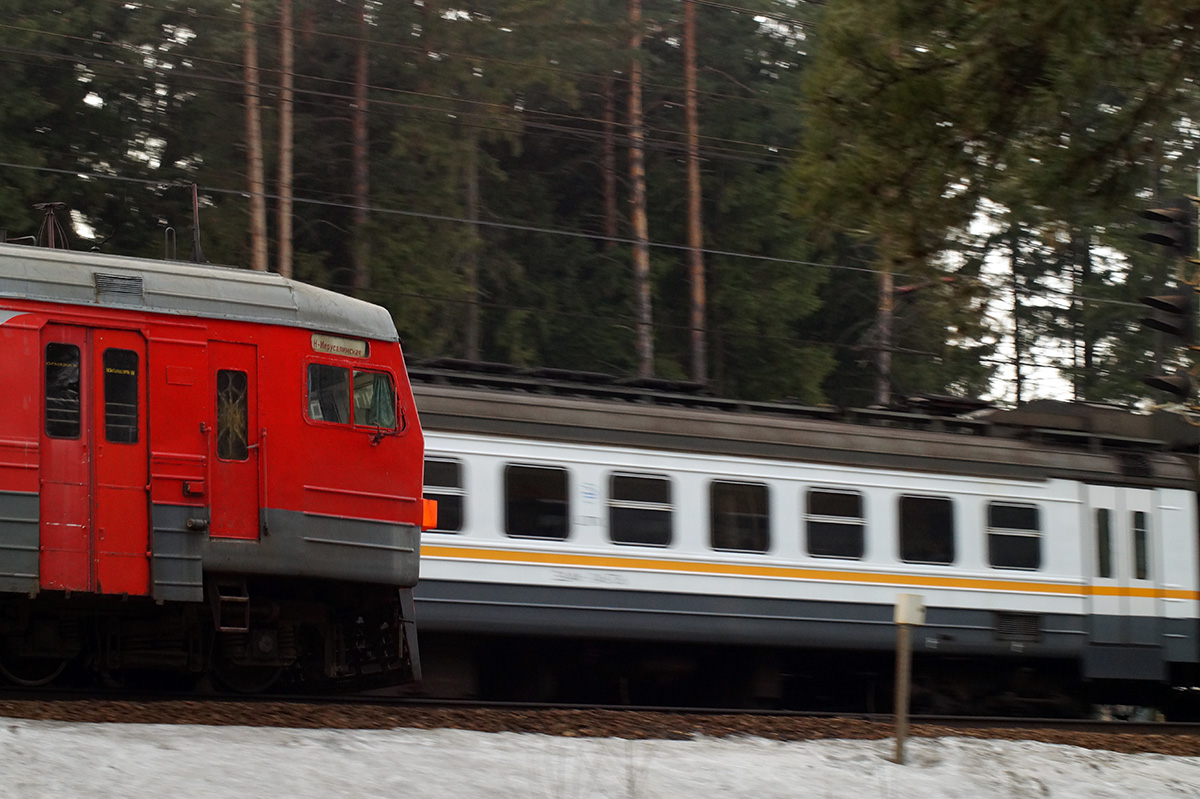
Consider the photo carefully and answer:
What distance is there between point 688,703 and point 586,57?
675 inches

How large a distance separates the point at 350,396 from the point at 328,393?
0.62 feet

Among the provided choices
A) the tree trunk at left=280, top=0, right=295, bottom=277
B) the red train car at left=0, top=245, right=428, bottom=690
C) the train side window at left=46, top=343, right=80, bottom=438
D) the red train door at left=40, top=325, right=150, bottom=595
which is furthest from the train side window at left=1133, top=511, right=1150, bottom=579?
the tree trunk at left=280, top=0, right=295, bottom=277

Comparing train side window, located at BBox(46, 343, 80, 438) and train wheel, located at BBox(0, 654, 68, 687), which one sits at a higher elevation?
train side window, located at BBox(46, 343, 80, 438)

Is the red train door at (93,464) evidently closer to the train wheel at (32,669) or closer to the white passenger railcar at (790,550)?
the train wheel at (32,669)

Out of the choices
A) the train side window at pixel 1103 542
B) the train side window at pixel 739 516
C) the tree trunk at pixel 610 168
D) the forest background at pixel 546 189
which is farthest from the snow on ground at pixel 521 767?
the tree trunk at pixel 610 168

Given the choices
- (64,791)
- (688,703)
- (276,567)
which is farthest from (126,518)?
(688,703)

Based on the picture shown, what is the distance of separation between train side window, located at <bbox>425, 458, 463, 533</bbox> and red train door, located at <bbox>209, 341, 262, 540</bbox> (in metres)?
3.61

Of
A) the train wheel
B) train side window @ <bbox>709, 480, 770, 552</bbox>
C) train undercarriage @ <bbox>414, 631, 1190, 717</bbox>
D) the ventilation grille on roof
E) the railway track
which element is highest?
the ventilation grille on roof

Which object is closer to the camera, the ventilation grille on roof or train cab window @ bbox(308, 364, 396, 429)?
the ventilation grille on roof

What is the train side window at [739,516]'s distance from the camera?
15539mm

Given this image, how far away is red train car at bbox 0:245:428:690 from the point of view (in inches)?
400

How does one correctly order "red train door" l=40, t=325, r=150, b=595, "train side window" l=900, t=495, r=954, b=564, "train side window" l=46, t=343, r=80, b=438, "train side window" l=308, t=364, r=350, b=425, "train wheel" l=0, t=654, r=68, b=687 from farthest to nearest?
"train side window" l=900, t=495, r=954, b=564 → "train side window" l=308, t=364, r=350, b=425 → "train wheel" l=0, t=654, r=68, b=687 → "train side window" l=46, t=343, r=80, b=438 → "red train door" l=40, t=325, r=150, b=595

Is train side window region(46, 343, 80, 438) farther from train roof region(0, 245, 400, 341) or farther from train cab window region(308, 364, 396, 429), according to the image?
train cab window region(308, 364, 396, 429)

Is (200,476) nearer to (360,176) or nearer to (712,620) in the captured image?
(712,620)
